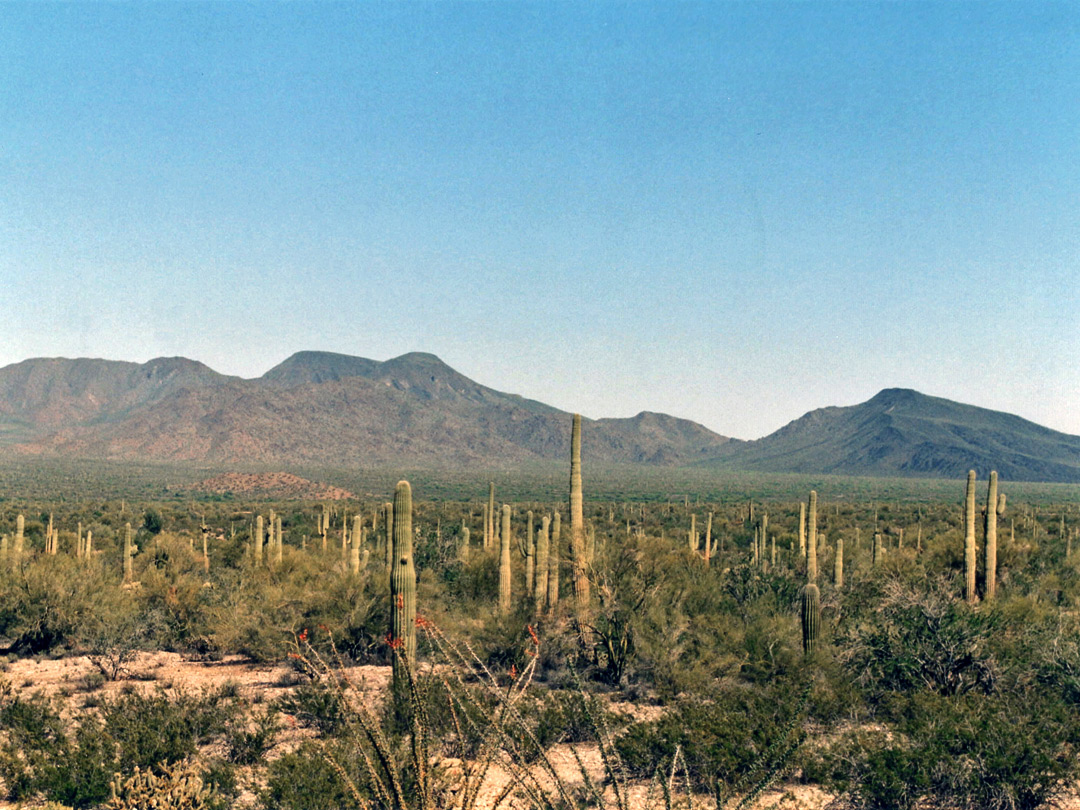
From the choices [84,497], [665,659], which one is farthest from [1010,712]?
[84,497]

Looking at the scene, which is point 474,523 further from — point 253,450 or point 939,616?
point 253,450

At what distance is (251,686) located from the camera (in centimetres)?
1619

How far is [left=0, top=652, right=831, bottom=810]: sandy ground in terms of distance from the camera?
1031 cm

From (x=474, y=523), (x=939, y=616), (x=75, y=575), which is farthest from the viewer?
(x=474, y=523)

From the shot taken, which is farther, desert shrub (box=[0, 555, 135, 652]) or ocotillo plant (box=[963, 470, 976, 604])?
ocotillo plant (box=[963, 470, 976, 604])

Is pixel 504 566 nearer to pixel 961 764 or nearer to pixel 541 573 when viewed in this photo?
pixel 541 573

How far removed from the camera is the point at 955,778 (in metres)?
9.91

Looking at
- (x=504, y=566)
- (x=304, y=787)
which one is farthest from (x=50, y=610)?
(x=304, y=787)

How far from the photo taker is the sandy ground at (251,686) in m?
10.3

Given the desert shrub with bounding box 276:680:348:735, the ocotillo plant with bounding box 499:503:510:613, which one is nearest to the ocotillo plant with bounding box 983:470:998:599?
the ocotillo plant with bounding box 499:503:510:613

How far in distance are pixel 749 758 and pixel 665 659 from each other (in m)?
5.26

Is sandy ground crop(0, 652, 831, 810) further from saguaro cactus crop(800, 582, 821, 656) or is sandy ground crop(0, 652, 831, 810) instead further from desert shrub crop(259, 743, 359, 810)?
saguaro cactus crop(800, 582, 821, 656)

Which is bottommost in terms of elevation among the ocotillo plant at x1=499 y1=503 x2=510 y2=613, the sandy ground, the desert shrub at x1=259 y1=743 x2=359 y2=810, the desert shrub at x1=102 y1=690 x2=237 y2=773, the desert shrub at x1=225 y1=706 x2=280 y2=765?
the sandy ground

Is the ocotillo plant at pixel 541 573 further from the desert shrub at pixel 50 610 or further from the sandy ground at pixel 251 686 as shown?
the desert shrub at pixel 50 610
